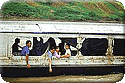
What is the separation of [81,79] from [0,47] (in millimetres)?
A: 2326

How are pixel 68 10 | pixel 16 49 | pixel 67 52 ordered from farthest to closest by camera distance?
pixel 68 10
pixel 67 52
pixel 16 49

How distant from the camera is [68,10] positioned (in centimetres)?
845

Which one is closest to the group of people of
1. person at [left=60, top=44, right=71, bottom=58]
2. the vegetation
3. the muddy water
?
person at [left=60, top=44, right=71, bottom=58]

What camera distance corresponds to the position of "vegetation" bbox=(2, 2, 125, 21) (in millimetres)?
8258

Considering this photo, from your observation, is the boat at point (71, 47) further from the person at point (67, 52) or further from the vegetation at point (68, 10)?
the vegetation at point (68, 10)

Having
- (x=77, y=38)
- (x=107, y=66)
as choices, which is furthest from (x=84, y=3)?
(x=107, y=66)

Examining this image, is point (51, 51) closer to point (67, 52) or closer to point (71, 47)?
point (67, 52)

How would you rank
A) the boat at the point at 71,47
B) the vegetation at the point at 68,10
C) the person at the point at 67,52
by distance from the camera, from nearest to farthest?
1. the boat at the point at 71,47
2. the person at the point at 67,52
3. the vegetation at the point at 68,10

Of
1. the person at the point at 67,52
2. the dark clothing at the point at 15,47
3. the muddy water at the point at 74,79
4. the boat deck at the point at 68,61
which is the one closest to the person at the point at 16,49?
the dark clothing at the point at 15,47

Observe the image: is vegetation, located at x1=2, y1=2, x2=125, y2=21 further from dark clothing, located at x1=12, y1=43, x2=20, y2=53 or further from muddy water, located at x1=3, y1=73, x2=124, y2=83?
muddy water, located at x1=3, y1=73, x2=124, y2=83

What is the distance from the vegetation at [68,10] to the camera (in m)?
8.26

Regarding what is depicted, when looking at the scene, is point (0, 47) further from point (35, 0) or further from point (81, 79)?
point (81, 79)

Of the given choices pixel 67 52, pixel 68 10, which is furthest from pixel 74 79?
pixel 68 10

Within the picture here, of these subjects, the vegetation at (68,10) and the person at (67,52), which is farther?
the vegetation at (68,10)
